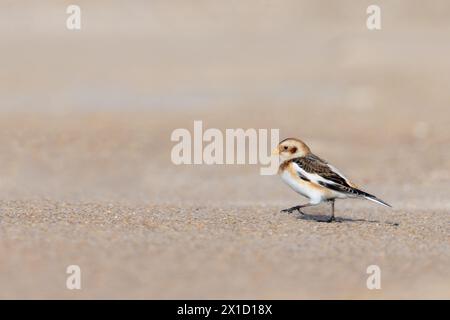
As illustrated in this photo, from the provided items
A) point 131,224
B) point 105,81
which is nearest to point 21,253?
point 131,224

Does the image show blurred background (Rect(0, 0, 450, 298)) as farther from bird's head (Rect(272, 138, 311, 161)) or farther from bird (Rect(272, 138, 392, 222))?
bird's head (Rect(272, 138, 311, 161))

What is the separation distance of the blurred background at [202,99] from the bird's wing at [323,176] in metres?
1.49

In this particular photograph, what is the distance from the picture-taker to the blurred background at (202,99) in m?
15.3

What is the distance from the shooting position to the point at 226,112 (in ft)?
74.9

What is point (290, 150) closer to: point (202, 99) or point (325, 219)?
point (325, 219)

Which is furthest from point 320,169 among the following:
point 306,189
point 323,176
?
point 306,189

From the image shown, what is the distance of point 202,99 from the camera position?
2520 cm

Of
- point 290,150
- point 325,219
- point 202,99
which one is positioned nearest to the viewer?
point 290,150

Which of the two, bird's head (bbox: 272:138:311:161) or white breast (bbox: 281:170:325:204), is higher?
bird's head (bbox: 272:138:311:161)

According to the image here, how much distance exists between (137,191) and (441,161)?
6079 millimetres

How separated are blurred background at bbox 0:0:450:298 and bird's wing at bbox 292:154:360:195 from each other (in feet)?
4.89

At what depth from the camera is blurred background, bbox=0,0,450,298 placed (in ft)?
50.1

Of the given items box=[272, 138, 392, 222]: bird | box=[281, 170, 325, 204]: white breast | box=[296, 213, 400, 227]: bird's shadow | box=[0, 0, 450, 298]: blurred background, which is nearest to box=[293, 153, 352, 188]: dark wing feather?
box=[272, 138, 392, 222]: bird

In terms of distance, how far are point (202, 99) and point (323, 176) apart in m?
15.3
